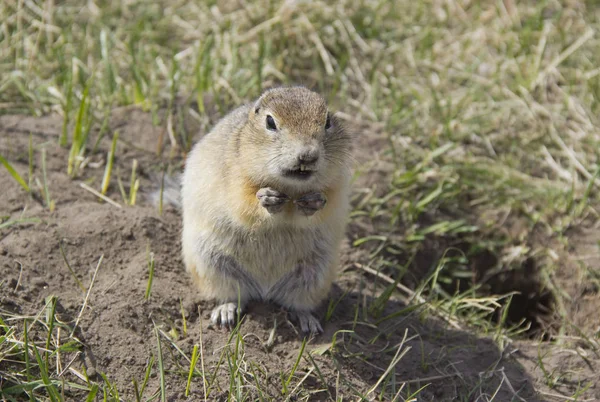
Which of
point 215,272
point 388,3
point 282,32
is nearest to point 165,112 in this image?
point 282,32

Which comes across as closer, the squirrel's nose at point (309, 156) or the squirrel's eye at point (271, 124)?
the squirrel's nose at point (309, 156)

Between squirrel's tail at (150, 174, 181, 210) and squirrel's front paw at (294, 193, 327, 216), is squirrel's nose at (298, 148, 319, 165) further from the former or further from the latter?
squirrel's tail at (150, 174, 181, 210)

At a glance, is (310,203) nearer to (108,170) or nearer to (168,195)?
(168,195)

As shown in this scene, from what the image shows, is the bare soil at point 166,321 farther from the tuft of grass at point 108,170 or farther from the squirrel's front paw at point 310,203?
the squirrel's front paw at point 310,203

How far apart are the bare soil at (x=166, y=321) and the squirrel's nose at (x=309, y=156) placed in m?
1.12

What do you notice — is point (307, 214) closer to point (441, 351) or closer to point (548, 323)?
point (441, 351)

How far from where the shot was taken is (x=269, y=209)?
13.8ft

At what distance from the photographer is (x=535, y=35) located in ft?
24.7

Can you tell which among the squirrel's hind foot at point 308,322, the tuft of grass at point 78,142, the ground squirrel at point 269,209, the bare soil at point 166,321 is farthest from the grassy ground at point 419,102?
the ground squirrel at point 269,209

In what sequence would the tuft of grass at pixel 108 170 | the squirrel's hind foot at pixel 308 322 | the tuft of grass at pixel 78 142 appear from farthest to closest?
the tuft of grass at pixel 78 142 < the tuft of grass at pixel 108 170 < the squirrel's hind foot at pixel 308 322

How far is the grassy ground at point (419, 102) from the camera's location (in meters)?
5.75

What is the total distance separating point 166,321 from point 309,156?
1.36m

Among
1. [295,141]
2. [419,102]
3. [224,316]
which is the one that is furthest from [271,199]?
[419,102]

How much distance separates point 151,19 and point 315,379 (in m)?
4.78
